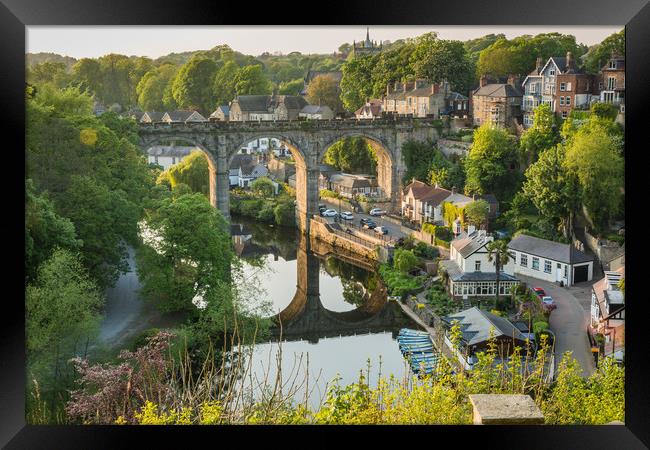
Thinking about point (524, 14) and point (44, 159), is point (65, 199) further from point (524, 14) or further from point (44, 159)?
point (524, 14)

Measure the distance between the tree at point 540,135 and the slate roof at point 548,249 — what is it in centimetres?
343

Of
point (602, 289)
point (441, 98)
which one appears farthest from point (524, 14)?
point (441, 98)

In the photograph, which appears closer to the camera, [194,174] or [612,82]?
[612,82]

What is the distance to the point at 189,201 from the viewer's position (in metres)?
13.8

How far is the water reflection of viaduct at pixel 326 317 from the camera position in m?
14.5

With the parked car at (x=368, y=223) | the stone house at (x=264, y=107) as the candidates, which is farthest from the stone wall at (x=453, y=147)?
the stone house at (x=264, y=107)

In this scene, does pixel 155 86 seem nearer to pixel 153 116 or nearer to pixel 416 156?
pixel 153 116

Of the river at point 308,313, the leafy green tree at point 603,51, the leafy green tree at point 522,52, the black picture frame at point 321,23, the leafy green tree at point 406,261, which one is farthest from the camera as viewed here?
the leafy green tree at point 522,52

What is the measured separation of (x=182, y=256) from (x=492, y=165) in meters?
8.90

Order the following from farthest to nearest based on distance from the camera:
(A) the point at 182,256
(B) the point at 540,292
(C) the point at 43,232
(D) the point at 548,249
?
1. (D) the point at 548,249
2. (B) the point at 540,292
3. (A) the point at 182,256
4. (C) the point at 43,232

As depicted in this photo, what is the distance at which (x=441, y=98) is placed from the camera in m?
23.7

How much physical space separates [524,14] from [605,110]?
1232cm

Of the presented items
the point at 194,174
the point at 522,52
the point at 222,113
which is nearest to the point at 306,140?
the point at 194,174

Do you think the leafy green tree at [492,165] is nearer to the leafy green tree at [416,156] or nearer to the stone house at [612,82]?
the stone house at [612,82]
